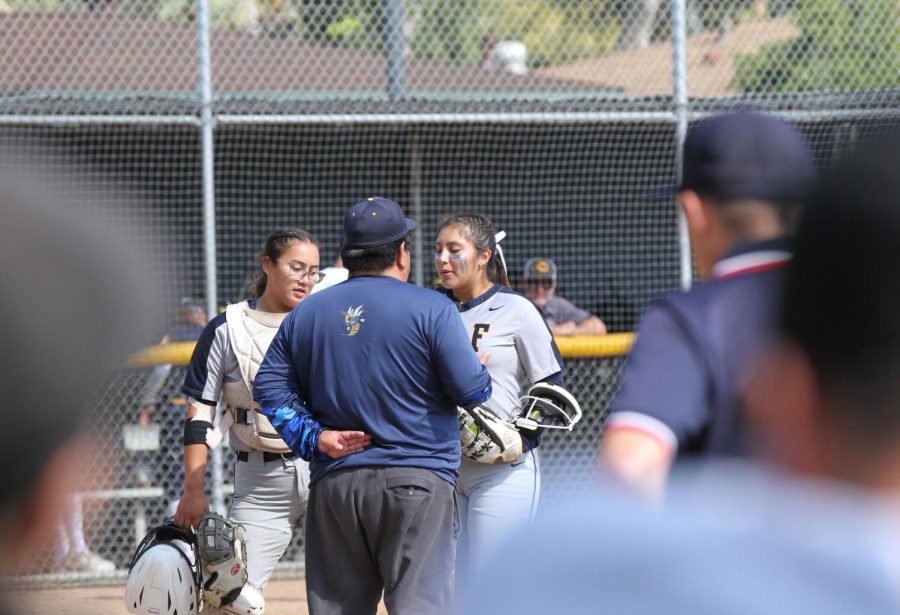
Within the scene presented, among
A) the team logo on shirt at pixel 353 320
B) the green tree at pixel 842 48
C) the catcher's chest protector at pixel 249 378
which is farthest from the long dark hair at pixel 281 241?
the green tree at pixel 842 48

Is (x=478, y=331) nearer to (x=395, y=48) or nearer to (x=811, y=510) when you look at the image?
(x=395, y=48)

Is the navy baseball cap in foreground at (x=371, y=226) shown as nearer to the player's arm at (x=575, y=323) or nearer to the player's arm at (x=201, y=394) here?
the player's arm at (x=201, y=394)

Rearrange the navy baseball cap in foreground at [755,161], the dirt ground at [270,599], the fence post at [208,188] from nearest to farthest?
1. the navy baseball cap in foreground at [755,161]
2. the dirt ground at [270,599]
3. the fence post at [208,188]

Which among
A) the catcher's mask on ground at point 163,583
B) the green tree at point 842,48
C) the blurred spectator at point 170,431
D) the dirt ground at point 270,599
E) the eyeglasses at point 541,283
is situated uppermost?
the green tree at point 842,48

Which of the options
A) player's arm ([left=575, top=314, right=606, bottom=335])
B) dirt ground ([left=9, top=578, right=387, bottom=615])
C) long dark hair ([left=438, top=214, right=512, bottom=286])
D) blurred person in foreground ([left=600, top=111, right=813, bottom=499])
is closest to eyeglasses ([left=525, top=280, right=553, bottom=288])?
player's arm ([left=575, top=314, right=606, bottom=335])

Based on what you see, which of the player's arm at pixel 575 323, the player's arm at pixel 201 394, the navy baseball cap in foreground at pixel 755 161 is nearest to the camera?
the navy baseball cap in foreground at pixel 755 161

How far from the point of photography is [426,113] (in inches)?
342

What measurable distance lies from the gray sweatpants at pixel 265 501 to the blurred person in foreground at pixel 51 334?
175 inches

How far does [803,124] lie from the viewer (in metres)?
9.52

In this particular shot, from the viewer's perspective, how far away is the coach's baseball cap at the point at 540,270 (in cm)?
912

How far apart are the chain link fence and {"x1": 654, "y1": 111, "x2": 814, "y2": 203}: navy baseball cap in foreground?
6.37 meters

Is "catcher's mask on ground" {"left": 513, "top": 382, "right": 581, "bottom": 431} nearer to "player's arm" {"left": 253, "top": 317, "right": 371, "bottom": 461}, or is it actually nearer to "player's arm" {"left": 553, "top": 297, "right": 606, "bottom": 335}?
"player's arm" {"left": 253, "top": 317, "right": 371, "bottom": 461}

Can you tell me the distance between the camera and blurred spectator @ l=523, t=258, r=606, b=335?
909cm

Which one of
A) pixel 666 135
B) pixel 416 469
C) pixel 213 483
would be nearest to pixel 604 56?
pixel 666 135
